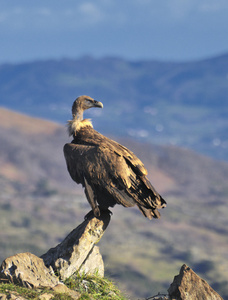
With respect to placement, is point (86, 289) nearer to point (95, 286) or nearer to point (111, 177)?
point (95, 286)

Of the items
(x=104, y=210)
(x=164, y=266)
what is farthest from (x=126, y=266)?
(x=104, y=210)

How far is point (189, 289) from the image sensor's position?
15055 millimetres

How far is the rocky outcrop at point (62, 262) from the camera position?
45.8 ft

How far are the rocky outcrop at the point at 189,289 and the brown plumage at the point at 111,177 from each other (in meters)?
1.82

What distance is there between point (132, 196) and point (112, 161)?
109 cm

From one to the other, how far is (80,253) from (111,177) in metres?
2.19

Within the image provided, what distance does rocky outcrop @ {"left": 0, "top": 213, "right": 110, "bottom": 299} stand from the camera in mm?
13945

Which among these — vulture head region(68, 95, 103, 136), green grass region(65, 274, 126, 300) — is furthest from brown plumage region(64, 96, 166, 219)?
green grass region(65, 274, 126, 300)

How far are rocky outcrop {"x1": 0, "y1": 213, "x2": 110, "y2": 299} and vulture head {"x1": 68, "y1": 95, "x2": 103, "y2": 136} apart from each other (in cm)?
274

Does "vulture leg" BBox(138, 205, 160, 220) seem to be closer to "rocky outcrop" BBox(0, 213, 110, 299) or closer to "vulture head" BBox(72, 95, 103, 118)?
"rocky outcrop" BBox(0, 213, 110, 299)

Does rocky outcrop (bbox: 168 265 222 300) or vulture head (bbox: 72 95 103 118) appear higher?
vulture head (bbox: 72 95 103 118)

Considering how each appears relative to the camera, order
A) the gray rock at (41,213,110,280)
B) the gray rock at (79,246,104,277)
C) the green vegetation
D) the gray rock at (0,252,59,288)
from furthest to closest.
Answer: the gray rock at (79,246,104,277) < the gray rock at (41,213,110,280) < the gray rock at (0,252,59,288) < the green vegetation

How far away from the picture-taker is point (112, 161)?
1550 centimetres

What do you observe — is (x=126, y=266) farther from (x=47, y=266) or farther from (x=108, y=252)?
(x=47, y=266)
